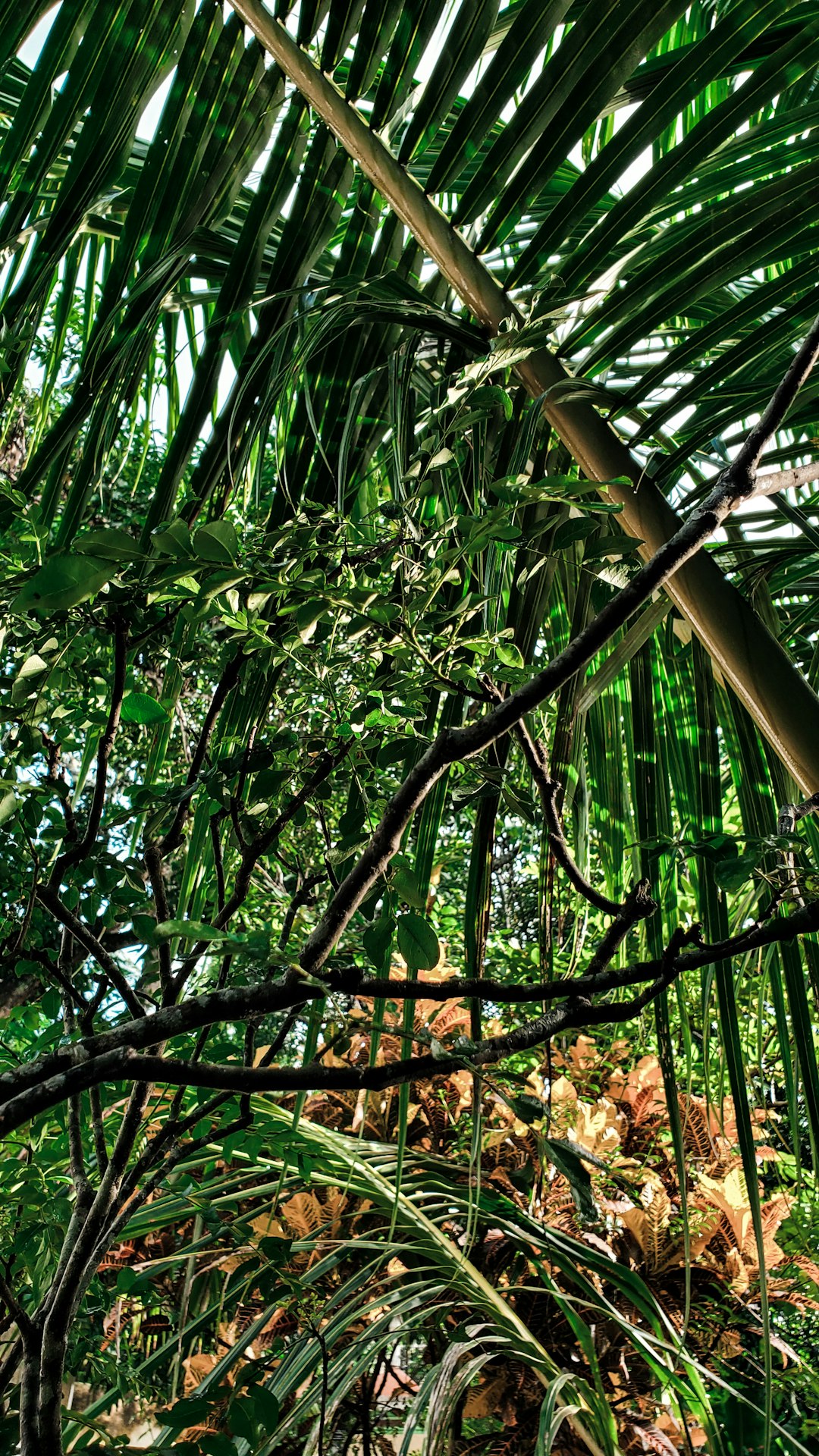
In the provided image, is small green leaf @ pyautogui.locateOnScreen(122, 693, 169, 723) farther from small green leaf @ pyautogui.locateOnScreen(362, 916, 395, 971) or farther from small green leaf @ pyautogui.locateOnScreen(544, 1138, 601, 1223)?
small green leaf @ pyautogui.locateOnScreen(544, 1138, 601, 1223)

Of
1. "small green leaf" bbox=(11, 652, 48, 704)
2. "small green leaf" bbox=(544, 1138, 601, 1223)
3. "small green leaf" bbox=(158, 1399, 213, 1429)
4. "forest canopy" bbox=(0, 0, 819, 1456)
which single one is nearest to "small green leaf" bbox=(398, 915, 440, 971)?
"forest canopy" bbox=(0, 0, 819, 1456)

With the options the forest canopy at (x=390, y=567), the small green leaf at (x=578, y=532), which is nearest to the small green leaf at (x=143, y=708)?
the forest canopy at (x=390, y=567)

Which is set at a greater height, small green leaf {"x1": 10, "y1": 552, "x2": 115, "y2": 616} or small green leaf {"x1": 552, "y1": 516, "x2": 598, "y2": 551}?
small green leaf {"x1": 552, "y1": 516, "x2": 598, "y2": 551}

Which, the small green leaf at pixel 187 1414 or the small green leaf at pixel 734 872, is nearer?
the small green leaf at pixel 734 872

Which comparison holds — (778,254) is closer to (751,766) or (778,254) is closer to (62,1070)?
(751,766)

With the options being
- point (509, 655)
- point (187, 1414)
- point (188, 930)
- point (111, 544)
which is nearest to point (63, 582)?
point (111, 544)

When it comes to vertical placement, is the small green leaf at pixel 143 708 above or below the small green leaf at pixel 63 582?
above

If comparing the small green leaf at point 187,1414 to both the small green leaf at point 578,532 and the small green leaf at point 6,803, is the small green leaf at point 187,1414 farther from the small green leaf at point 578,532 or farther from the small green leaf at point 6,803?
the small green leaf at point 578,532

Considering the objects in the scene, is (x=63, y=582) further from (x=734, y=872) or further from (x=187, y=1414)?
(x=187, y=1414)

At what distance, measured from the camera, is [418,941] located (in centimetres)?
46

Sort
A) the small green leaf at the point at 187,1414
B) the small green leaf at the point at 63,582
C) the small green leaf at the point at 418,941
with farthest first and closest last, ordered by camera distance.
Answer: the small green leaf at the point at 187,1414 < the small green leaf at the point at 418,941 < the small green leaf at the point at 63,582

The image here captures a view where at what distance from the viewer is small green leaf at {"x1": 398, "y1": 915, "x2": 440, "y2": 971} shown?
18.1 inches

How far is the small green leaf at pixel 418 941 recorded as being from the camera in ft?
1.50

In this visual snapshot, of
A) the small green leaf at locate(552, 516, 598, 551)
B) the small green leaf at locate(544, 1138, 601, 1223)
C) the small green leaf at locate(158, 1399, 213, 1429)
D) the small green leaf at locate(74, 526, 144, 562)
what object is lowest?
the small green leaf at locate(158, 1399, 213, 1429)
